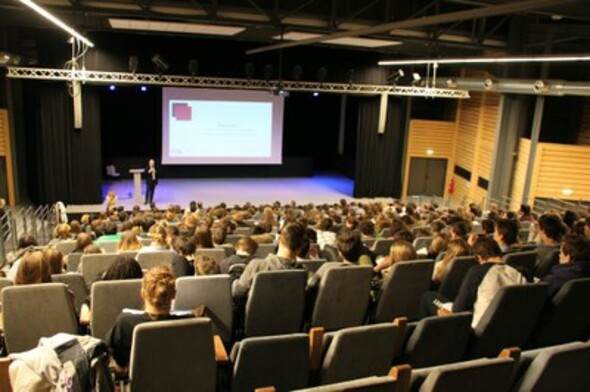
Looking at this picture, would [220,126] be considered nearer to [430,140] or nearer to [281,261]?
[430,140]

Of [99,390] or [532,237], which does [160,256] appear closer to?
[99,390]

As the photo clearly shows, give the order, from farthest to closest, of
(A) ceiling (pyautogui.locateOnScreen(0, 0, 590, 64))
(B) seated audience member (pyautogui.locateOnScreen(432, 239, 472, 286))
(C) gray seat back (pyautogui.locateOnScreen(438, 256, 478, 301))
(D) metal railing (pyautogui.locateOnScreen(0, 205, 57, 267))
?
1. (A) ceiling (pyautogui.locateOnScreen(0, 0, 590, 64))
2. (D) metal railing (pyautogui.locateOnScreen(0, 205, 57, 267))
3. (B) seated audience member (pyautogui.locateOnScreen(432, 239, 472, 286))
4. (C) gray seat back (pyautogui.locateOnScreen(438, 256, 478, 301))

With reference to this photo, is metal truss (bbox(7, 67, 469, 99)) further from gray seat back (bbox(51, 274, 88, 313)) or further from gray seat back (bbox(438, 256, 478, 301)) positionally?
gray seat back (bbox(438, 256, 478, 301))

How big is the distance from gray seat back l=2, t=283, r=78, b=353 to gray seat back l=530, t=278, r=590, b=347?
3.80 metres

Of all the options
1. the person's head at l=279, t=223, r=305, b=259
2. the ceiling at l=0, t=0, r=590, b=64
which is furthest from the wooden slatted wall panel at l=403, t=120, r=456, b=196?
the person's head at l=279, t=223, r=305, b=259

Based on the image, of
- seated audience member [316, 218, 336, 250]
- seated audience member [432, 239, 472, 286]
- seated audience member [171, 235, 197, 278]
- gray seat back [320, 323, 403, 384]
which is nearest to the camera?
gray seat back [320, 323, 403, 384]

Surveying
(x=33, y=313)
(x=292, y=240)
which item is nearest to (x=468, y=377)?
(x=292, y=240)

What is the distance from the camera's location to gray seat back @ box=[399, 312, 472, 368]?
3424 millimetres

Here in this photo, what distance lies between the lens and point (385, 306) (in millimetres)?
4707

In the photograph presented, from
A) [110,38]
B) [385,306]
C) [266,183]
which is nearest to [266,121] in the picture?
[266,183]

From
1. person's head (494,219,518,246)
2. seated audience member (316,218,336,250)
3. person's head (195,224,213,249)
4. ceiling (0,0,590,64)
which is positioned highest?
ceiling (0,0,590,64)

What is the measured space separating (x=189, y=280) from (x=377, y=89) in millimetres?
12390

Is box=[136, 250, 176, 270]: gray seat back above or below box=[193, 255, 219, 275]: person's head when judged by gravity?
below

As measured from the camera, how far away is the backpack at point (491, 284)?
3922 mm
